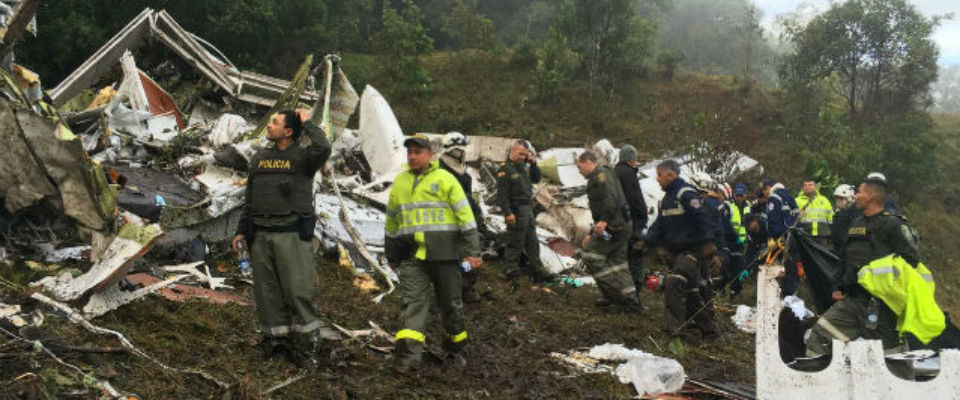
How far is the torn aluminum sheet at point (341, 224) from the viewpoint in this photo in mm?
7262

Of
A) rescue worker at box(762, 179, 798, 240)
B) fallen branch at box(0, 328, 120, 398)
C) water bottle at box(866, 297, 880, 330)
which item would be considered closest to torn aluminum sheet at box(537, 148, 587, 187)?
rescue worker at box(762, 179, 798, 240)

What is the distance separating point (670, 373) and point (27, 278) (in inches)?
168

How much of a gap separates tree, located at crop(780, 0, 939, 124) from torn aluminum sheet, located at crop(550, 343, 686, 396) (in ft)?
56.5

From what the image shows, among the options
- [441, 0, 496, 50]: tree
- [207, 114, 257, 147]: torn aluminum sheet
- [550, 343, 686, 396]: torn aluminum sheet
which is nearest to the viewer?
[550, 343, 686, 396]: torn aluminum sheet

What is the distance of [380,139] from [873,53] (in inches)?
655

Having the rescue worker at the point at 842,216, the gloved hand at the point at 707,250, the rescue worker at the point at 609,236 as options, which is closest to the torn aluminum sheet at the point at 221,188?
the rescue worker at the point at 609,236

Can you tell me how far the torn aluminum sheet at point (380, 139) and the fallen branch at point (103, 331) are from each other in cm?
601

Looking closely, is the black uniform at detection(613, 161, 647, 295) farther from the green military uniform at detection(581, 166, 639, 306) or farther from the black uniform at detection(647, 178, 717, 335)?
the black uniform at detection(647, 178, 717, 335)

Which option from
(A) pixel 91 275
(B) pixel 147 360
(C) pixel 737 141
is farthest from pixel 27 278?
(C) pixel 737 141

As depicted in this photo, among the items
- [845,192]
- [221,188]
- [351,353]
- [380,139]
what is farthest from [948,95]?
[351,353]

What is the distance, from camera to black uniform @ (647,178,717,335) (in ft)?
19.1

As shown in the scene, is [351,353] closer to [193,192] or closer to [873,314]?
[873,314]

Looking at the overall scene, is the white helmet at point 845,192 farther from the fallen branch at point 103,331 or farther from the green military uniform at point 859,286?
the fallen branch at point 103,331

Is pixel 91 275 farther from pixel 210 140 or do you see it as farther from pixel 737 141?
pixel 737 141
